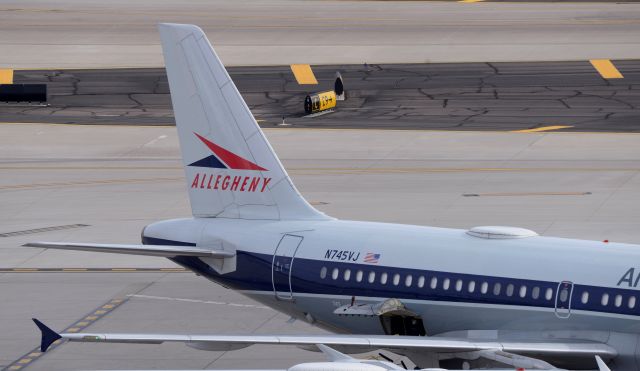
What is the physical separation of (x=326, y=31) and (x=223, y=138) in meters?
67.5

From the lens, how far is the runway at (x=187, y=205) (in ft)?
144

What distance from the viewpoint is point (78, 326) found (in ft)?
145

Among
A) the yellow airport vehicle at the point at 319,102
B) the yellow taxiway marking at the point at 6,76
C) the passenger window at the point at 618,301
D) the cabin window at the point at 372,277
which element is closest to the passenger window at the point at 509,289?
the passenger window at the point at 618,301

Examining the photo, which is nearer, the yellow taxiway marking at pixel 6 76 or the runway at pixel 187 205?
the runway at pixel 187 205

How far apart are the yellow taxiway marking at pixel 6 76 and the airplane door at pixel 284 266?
185 feet

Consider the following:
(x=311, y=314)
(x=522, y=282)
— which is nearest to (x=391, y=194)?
(x=311, y=314)

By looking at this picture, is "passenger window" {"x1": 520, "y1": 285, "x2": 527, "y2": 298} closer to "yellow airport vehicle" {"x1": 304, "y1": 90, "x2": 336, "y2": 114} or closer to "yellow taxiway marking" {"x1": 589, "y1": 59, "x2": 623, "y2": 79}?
"yellow airport vehicle" {"x1": 304, "y1": 90, "x2": 336, "y2": 114}

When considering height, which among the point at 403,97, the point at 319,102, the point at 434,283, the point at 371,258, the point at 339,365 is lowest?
the point at 339,365

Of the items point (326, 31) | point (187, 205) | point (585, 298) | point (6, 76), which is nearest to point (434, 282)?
point (585, 298)

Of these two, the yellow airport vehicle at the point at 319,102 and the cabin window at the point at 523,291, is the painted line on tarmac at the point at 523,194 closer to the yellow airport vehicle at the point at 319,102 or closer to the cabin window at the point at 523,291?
the yellow airport vehicle at the point at 319,102

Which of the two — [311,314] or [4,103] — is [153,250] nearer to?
[311,314]

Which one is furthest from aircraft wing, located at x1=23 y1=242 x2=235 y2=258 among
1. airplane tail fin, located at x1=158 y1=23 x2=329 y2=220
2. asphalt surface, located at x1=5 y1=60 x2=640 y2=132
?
asphalt surface, located at x1=5 y1=60 x2=640 y2=132

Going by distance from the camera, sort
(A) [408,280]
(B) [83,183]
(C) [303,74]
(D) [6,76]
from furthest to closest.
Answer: (D) [6,76]
(C) [303,74]
(B) [83,183]
(A) [408,280]

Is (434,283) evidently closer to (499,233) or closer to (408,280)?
(408,280)
